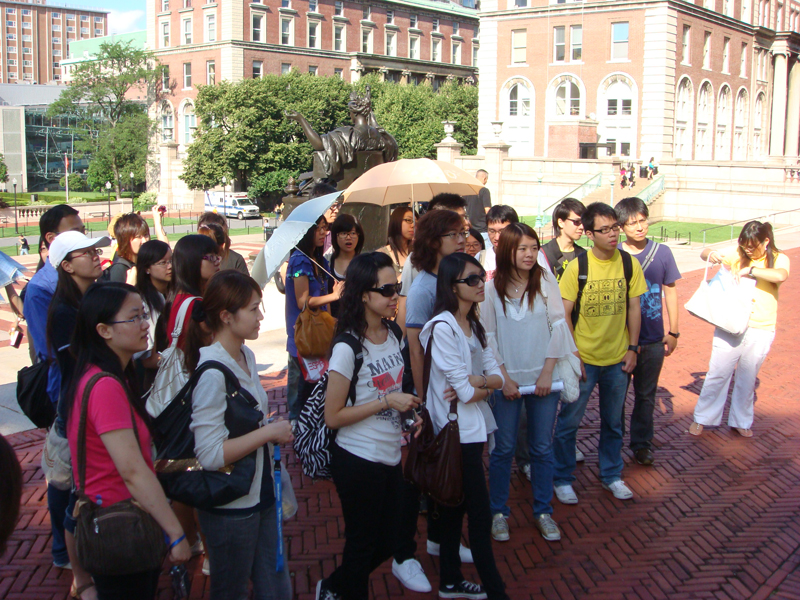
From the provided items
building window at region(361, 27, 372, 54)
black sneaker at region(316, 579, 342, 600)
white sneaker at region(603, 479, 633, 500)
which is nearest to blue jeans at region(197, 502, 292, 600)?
black sneaker at region(316, 579, 342, 600)

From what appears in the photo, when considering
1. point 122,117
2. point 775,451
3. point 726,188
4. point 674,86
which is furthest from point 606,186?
point 122,117

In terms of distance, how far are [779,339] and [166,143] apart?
5815 centimetres

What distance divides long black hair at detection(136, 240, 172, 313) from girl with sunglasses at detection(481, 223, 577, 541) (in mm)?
2005

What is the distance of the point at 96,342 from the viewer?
9.53ft

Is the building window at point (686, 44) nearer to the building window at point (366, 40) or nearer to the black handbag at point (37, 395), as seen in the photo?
the building window at point (366, 40)

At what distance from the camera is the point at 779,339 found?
1060 centimetres

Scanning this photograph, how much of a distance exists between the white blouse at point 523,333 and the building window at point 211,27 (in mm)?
60790

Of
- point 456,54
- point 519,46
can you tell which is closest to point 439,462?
point 519,46

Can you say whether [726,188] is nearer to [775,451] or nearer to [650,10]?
[650,10]

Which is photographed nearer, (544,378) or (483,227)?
(544,378)

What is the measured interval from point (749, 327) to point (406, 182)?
3.40 metres

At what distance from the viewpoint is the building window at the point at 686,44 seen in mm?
48281

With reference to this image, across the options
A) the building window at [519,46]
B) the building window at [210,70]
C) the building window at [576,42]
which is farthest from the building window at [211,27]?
the building window at [576,42]

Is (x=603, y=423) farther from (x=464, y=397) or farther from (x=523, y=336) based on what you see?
(x=464, y=397)
